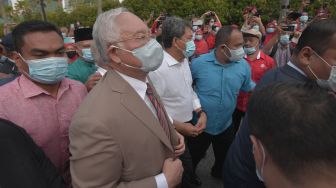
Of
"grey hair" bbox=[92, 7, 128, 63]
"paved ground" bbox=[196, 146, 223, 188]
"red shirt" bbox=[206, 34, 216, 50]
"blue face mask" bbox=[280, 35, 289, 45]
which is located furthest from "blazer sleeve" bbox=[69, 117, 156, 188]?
"red shirt" bbox=[206, 34, 216, 50]

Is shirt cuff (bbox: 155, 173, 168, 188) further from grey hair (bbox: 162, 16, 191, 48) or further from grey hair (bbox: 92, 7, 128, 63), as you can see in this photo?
grey hair (bbox: 162, 16, 191, 48)

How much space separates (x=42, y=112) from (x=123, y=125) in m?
0.66

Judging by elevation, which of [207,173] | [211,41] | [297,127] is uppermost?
[297,127]

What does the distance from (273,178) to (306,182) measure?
0.12 meters

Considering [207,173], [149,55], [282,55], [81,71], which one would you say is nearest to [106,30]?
[149,55]

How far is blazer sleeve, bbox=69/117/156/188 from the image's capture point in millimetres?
1268

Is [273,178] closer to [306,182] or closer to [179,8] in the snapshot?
[306,182]

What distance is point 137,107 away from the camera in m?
1.47

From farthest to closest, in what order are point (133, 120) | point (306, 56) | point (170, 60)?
point (170, 60) < point (306, 56) < point (133, 120)

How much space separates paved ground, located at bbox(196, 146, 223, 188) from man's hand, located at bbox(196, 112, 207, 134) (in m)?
0.96

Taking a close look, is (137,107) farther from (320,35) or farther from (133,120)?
(320,35)

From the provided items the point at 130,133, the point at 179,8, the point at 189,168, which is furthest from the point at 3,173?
the point at 179,8

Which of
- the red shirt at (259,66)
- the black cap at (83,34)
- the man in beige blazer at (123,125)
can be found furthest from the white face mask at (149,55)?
the red shirt at (259,66)

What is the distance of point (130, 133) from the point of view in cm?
137
